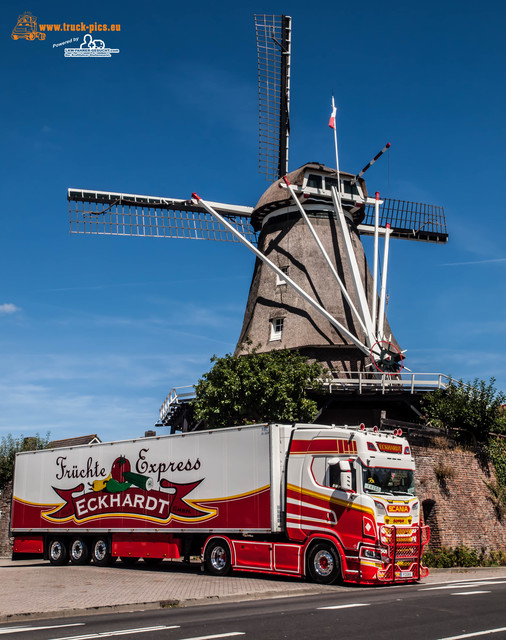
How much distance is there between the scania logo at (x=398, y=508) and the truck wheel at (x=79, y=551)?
34.2 feet

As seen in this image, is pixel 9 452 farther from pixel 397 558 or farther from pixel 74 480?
pixel 397 558

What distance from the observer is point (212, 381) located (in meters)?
31.8

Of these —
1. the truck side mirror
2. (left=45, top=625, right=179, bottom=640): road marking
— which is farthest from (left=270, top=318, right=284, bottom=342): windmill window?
(left=45, top=625, right=179, bottom=640): road marking

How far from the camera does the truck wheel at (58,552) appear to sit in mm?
23188

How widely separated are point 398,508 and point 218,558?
16.2 ft

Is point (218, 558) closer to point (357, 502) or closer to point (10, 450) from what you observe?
point (357, 502)

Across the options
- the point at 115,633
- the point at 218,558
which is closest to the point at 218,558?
the point at 218,558

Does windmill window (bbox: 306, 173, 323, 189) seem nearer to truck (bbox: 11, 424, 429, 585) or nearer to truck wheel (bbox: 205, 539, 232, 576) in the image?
truck (bbox: 11, 424, 429, 585)

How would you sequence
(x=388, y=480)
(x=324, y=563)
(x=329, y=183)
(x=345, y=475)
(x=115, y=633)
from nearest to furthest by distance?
(x=115, y=633), (x=345, y=475), (x=324, y=563), (x=388, y=480), (x=329, y=183)

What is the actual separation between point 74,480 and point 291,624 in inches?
582

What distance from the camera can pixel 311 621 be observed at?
1002cm

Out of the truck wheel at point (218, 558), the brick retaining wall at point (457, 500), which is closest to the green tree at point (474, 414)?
the brick retaining wall at point (457, 500)

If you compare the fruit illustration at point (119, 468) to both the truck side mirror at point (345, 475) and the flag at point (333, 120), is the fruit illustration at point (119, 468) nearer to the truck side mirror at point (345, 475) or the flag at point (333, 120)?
the truck side mirror at point (345, 475)

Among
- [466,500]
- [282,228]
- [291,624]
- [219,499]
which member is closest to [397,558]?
[219,499]
